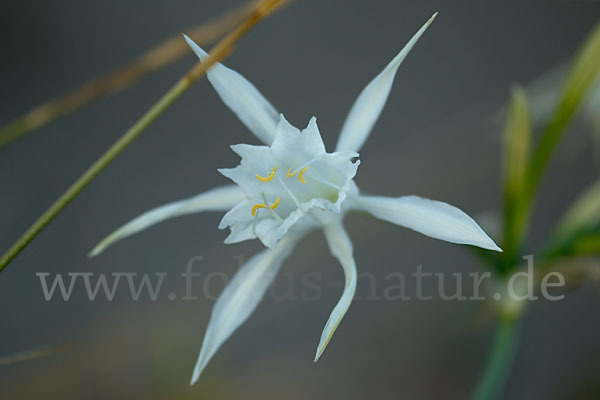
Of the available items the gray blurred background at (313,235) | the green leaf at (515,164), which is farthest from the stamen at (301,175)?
the gray blurred background at (313,235)

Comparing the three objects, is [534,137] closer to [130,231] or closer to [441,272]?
[441,272]

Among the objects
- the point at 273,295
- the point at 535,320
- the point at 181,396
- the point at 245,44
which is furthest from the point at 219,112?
the point at 535,320

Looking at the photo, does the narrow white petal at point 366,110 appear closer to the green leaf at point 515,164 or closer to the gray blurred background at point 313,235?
the green leaf at point 515,164

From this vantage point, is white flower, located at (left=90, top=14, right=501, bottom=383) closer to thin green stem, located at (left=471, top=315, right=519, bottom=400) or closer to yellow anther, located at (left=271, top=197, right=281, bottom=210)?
yellow anther, located at (left=271, top=197, right=281, bottom=210)

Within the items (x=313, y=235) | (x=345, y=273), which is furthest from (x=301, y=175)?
(x=313, y=235)

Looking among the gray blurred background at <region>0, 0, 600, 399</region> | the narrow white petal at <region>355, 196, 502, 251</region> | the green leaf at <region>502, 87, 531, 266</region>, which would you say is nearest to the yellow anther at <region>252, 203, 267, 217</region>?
the narrow white petal at <region>355, 196, 502, 251</region>

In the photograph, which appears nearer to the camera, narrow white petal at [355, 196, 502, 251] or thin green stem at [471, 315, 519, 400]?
narrow white petal at [355, 196, 502, 251]
